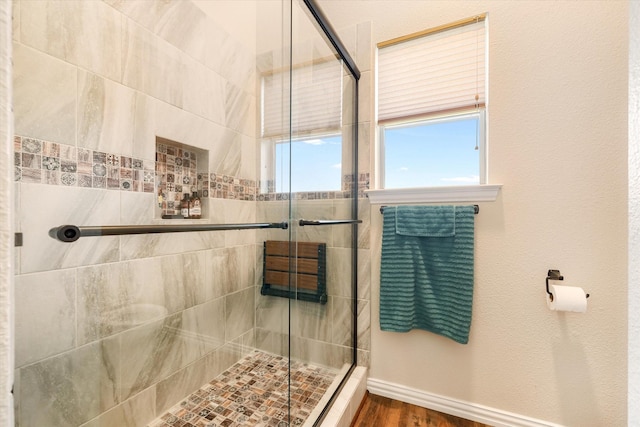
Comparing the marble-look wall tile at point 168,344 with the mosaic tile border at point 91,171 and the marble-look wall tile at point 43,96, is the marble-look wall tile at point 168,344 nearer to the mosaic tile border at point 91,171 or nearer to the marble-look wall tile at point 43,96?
the mosaic tile border at point 91,171

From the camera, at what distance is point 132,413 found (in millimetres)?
1118

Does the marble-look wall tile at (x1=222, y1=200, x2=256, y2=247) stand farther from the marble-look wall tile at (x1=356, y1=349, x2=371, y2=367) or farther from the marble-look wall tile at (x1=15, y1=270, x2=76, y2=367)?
the marble-look wall tile at (x1=356, y1=349, x2=371, y2=367)

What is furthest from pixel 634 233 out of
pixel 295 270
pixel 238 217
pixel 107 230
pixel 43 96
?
pixel 238 217

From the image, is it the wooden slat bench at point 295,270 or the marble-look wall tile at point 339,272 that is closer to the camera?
the wooden slat bench at point 295,270

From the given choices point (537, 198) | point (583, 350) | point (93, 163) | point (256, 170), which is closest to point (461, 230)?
point (537, 198)

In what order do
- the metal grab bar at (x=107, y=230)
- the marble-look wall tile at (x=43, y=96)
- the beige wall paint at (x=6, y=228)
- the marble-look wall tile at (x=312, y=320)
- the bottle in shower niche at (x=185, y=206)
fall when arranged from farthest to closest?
the bottle in shower niche at (x=185, y=206)
the marble-look wall tile at (x=312, y=320)
the marble-look wall tile at (x=43, y=96)
the metal grab bar at (x=107, y=230)
the beige wall paint at (x=6, y=228)

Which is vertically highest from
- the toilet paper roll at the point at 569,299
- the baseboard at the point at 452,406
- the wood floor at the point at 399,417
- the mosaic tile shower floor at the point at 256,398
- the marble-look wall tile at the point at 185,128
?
the marble-look wall tile at the point at 185,128

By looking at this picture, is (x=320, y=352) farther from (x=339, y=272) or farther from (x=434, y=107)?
(x=434, y=107)

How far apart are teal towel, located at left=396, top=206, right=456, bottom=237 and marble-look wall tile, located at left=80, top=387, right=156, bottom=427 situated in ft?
4.53

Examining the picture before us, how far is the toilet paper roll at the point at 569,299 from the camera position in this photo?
112cm

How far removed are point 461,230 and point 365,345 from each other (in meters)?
0.85

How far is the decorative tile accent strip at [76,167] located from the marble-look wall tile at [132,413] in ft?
2.76

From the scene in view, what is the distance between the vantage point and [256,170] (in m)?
1.66

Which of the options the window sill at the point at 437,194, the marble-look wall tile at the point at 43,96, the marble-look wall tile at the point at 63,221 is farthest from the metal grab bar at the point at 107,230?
the window sill at the point at 437,194
